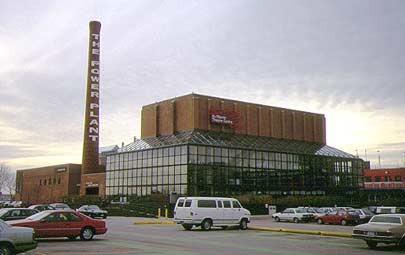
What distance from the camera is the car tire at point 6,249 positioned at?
14.8m

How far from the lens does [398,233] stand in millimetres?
19375

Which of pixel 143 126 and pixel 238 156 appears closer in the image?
pixel 238 156

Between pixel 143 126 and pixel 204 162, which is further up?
pixel 143 126

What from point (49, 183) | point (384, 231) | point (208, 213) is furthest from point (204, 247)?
point (49, 183)

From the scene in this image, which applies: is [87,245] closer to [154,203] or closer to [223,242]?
[223,242]

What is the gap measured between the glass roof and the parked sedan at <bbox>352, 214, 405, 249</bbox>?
1522 inches

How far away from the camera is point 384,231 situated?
1930 cm

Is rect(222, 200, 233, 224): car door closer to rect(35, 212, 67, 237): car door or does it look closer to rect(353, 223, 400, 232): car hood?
rect(353, 223, 400, 232): car hood

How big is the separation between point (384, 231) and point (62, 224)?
44.7 ft

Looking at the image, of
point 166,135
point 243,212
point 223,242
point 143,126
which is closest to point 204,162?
point 166,135

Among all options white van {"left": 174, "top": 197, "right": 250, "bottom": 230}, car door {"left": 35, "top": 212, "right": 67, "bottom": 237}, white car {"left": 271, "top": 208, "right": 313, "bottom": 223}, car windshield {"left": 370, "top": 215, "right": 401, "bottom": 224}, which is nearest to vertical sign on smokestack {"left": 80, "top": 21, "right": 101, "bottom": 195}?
white car {"left": 271, "top": 208, "right": 313, "bottom": 223}

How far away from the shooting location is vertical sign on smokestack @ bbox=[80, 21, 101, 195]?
7781 centimetres

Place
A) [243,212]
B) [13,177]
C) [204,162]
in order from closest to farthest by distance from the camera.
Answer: [243,212] < [204,162] < [13,177]

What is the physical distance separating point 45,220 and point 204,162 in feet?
125
